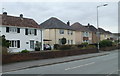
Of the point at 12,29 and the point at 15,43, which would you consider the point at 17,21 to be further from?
the point at 15,43

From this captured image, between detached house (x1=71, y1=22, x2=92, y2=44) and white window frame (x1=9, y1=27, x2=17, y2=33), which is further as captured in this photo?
detached house (x1=71, y1=22, x2=92, y2=44)

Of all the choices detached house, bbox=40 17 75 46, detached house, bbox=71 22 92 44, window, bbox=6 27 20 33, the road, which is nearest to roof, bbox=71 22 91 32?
detached house, bbox=71 22 92 44

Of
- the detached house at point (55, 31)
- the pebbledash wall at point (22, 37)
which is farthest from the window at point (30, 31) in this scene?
the detached house at point (55, 31)

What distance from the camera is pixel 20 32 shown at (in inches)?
1604

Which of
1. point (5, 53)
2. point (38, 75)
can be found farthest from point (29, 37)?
point (38, 75)

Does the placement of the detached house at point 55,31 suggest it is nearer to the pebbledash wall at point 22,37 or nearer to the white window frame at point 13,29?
the pebbledash wall at point 22,37

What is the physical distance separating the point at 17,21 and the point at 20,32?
2638mm

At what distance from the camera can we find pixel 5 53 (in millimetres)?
19984

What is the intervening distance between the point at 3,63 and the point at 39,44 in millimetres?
24535

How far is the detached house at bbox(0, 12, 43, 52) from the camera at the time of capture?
126 ft

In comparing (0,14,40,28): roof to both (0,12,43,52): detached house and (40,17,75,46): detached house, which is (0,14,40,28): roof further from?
(40,17,75,46): detached house

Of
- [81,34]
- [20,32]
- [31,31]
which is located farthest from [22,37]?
[81,34]

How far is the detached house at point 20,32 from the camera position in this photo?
3828 centimetres

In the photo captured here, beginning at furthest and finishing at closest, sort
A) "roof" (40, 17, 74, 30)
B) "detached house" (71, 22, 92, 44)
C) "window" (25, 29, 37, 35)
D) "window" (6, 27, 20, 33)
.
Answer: "detached house" (71, 22, 92, 44) → "roof" (40, 17, 74, 30) → "window" (25, 29, 37, 35) → "window" (6, 27, 20, 33)
